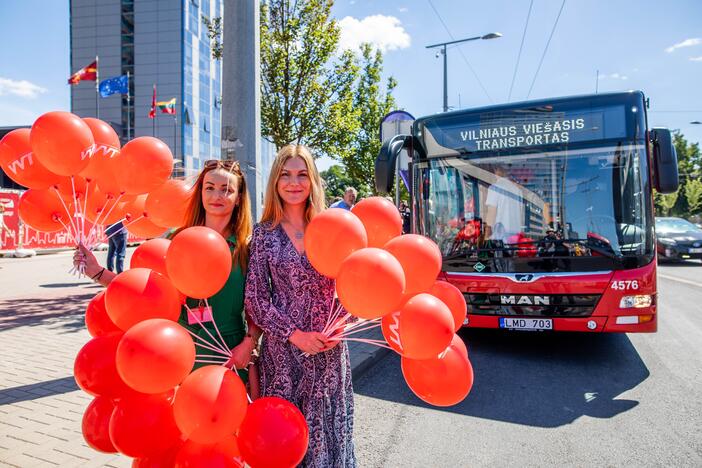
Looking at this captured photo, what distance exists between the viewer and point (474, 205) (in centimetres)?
558

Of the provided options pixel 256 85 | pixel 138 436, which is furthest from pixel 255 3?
pixel 138 436

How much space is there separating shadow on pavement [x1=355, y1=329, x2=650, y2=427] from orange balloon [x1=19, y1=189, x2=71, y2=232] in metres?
3.05

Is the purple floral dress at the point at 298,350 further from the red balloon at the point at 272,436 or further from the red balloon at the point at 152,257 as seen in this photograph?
the red balloon at the point at 152,257

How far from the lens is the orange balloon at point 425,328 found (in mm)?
1847

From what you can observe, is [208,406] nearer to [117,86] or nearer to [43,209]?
[43,209]

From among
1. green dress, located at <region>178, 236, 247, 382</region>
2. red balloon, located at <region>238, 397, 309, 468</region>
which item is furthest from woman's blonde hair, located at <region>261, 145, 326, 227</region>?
red balloon, located at <region>238, 397, 309, 468</region>

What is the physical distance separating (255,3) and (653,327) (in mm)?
5271

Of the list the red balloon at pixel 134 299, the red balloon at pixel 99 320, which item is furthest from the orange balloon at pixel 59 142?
the red balloon at pixel 134 299

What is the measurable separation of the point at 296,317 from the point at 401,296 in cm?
52

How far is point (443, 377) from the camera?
6.64 feet

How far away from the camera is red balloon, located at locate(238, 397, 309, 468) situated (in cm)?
175

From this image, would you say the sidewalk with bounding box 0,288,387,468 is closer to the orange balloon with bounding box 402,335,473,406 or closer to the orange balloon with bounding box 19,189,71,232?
the orange balloon with bounding box 19,189,71,232

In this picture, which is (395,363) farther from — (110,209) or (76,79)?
(76,79)

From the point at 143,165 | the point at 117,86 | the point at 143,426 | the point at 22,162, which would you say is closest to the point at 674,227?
the point at 143,165
